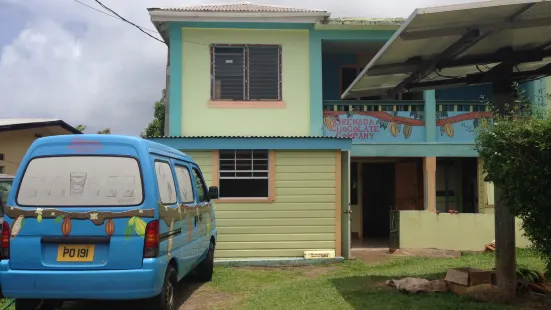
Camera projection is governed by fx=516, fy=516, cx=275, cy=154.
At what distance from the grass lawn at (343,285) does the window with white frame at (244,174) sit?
1675 millimetres

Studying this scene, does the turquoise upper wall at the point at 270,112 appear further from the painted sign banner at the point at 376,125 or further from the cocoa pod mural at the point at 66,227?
the cocoa pod mural at the point at 66,227

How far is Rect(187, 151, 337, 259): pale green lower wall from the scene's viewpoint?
34.4ft

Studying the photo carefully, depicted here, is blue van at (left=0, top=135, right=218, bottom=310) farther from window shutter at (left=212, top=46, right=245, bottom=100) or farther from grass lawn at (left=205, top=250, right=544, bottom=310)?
window shutter at (left=212, top=46, right=245, bottom=100)

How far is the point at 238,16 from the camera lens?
1181 centimetres

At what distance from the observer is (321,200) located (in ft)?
34.8

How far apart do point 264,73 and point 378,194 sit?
5.00 metres

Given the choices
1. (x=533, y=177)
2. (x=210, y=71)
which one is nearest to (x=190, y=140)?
(x=210, y=71)

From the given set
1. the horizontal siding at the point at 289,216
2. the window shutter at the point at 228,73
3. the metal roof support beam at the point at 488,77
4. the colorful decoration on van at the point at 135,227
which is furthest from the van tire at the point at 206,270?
the window shutter at the point at 228,73

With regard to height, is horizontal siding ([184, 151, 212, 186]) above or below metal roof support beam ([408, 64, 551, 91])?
below

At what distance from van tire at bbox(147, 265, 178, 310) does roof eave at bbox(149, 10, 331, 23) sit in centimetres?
739

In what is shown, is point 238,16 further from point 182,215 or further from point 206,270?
point 182,215

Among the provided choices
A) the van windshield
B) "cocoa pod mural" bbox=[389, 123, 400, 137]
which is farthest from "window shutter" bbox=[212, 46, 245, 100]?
the van windshield

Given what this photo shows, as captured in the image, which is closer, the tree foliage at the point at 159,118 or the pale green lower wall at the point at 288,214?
the pale green lower wall at the point at 288,214

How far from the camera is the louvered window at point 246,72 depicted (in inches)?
480
